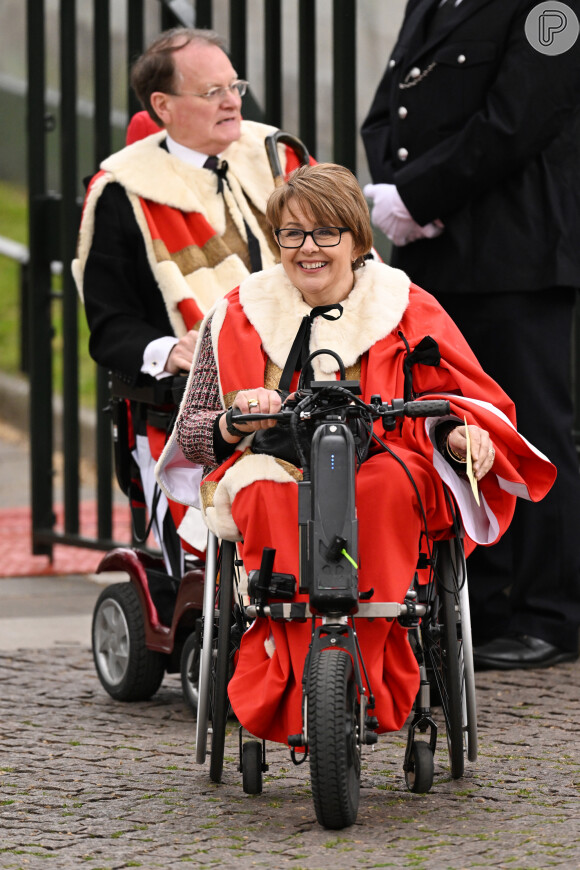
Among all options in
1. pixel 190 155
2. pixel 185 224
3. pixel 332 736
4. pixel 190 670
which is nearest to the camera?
pixel 332 736

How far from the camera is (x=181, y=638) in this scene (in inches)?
195

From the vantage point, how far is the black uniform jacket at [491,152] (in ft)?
17.2

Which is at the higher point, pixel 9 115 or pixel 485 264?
pixel 9 115

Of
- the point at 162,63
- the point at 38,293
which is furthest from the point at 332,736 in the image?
the point at 38,293

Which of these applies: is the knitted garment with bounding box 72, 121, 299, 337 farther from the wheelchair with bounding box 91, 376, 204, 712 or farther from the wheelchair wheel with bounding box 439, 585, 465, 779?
the wheelchair wheel with bounding box 439, 585, 465, 779

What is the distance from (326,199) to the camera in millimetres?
3990

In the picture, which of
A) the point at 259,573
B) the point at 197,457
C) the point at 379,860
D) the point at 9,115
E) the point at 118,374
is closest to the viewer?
the point at 379,860

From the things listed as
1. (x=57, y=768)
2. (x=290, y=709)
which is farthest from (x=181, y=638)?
(x=290, y=709)

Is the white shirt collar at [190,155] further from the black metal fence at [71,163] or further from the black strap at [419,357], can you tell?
the black strap at [419,357]

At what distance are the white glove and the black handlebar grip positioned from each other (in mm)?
1810

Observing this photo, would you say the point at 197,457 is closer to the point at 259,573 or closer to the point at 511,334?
the point at 259,573

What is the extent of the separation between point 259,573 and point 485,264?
1.94 m

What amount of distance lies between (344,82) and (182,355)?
190 centimetres

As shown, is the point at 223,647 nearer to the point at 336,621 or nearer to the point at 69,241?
the point at 336,621
